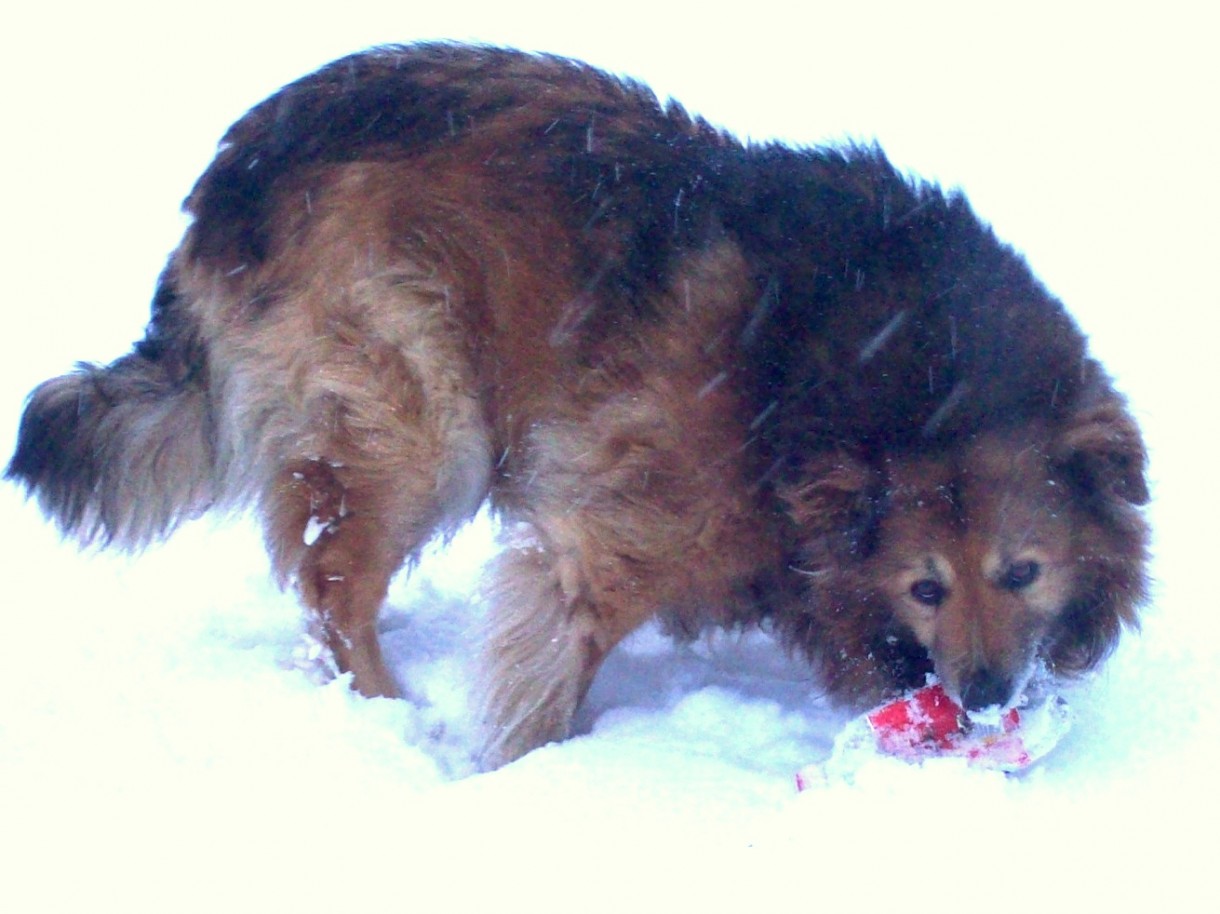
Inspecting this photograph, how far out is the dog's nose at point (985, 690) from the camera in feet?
9.89

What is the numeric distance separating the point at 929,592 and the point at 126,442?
2.38 metres

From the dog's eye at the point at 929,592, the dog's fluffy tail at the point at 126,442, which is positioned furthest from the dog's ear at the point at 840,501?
the dog's fluffy tail at the point at 126,442

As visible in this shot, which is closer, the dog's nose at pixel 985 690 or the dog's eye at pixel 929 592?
the dog's nose at pixel 985 690

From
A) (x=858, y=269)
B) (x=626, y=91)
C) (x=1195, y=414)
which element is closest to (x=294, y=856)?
(x=858, y=269)

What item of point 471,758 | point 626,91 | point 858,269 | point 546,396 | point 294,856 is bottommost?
point 471,758

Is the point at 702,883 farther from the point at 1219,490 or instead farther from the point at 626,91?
the point at 1219,490

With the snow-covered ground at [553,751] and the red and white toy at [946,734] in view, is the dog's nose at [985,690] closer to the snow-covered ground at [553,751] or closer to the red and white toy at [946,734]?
the red and white toy at [946,734]

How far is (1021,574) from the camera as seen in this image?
10.4ft

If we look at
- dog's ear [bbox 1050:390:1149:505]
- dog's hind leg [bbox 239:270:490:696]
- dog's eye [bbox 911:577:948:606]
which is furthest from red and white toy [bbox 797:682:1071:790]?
dog's hind leg [bbox 239:270:490:696]

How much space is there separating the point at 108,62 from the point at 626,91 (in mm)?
8184

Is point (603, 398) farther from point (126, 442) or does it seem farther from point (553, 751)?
point (126, 442)

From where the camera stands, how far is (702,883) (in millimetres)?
2555

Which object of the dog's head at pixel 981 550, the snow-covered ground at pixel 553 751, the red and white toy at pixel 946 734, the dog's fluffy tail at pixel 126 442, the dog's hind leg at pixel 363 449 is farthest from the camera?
the dog's fluffy tail at pixel 126 442

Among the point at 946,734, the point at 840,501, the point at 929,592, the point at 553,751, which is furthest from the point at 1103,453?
the point at 553,751
